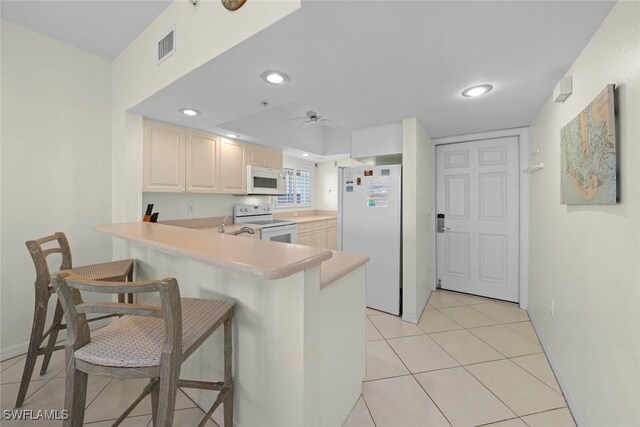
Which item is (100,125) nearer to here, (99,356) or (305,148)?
(99,356)

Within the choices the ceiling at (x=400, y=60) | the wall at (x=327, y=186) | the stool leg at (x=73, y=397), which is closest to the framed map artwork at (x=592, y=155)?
the ceiling at (x=400, y=60)

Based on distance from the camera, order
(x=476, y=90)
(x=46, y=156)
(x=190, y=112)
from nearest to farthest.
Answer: (x=476, y=90)
(x=46, y=156)
(x=190, y=112)

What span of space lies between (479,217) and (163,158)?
384 cm

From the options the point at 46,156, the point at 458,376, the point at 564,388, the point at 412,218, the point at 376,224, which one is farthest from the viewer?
the point at 376,224

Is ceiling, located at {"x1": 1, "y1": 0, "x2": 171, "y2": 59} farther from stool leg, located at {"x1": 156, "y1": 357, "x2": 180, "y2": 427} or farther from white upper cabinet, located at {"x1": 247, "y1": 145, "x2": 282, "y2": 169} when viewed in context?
stool leg, located at {"x1": 156, "y1": 357, "x2": 180, "y2": 427}

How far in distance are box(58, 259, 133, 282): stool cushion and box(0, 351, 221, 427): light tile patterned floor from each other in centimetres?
71

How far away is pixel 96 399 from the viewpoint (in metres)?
1.59

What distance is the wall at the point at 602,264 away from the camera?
1019mm

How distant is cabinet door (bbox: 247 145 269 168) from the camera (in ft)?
12.3

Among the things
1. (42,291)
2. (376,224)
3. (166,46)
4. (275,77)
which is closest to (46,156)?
(42,291)

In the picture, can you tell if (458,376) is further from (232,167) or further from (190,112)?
(232,167)

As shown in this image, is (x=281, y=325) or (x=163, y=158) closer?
(x=281, y=325)

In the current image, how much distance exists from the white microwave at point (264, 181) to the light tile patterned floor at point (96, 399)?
8.10ft

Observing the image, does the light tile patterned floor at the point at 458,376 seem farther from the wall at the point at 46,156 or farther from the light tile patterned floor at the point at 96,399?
the wall at the point at 46,156
